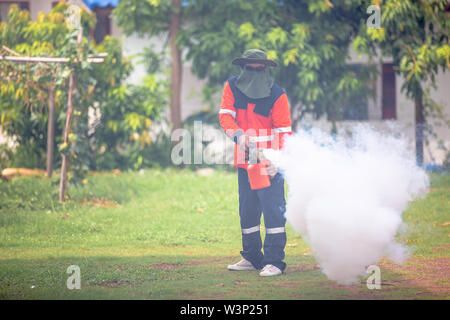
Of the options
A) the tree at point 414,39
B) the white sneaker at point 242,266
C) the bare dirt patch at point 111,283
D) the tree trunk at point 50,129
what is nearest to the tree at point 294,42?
the tree at point 414,39

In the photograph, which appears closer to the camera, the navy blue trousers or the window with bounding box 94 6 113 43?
the navy blue trousers

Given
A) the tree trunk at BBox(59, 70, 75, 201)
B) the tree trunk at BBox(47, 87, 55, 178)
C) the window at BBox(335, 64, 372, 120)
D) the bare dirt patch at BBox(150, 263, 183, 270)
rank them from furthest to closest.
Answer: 1. the window at BBox(335, 64, 372, 120)
2. the tree trunk at BBox(47, 87, 55, 178)
3. the tree trunk at BBox(59, 70, 75, 201)
4. the bare dirt patch at BBox(150, 263, 183, 270)

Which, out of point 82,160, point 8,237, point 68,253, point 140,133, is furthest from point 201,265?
point 140,133

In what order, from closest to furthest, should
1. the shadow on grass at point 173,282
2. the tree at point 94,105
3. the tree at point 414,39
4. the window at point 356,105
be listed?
the shadow on grass at point 173,282 < the tree at point 94,105 < the tree at point 414,39 < the window at point 356,105

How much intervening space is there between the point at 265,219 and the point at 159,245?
2.73 metres

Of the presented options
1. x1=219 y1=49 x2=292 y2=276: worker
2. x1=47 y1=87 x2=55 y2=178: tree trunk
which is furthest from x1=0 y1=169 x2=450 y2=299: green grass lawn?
x1=47 y1=87 x2=55 y2=178: tree trunk

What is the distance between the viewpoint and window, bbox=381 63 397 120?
20.0 meters

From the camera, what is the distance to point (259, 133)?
24.3 feet

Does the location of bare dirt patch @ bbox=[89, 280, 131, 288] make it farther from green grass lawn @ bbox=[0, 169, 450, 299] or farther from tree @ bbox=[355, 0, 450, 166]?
tree @ bbox=[355, 0, 450, 166]

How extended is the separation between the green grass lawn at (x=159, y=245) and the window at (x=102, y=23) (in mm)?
7320

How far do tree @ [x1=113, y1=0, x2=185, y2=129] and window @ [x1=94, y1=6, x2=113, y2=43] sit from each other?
2.71 meters

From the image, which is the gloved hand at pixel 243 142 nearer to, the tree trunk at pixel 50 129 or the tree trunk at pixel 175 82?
the tree trunk at pixel 50 129

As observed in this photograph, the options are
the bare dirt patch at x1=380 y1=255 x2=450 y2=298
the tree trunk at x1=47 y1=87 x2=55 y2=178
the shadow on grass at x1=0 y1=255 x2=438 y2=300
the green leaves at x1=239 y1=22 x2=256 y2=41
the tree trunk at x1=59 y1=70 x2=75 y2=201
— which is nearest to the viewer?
the shadow on grass at x1=0 y1=255 x2=438 y2=300

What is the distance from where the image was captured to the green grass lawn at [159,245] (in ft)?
21.7
